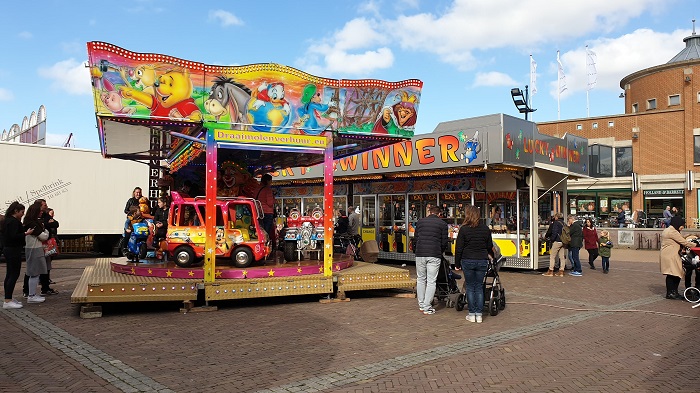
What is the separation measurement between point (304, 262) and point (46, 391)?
5.84m

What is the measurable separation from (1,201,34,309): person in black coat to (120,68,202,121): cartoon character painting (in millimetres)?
2933

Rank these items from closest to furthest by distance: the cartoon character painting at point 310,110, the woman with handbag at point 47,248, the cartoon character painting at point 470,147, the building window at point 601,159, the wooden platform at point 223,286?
1. the wooden platform at point 223,286
2. the cartoon character painting at point 310,110
3. the woman with handbag at point 47,248
4. the cartoon character painting at point 470,147
5. the building window at point 601,159

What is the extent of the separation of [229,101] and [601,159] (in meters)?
31.0

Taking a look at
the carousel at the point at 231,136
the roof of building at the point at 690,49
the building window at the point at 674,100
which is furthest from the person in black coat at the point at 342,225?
the roof of building at the point at 690,49

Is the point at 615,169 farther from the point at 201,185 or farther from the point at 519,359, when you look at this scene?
the point at 519,359

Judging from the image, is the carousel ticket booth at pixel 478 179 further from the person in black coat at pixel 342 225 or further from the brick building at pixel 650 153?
the brick building at pixel 650 153

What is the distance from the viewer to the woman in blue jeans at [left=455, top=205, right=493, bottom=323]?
7.79 m

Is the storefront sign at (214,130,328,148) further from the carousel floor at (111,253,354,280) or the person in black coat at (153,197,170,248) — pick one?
the person in black coat at (153,197,170,248)

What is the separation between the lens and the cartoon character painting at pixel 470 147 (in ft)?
43.7

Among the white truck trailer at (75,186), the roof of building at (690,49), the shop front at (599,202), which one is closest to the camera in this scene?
the white truck trailer at (75,186)

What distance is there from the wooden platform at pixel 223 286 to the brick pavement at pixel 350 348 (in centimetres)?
30

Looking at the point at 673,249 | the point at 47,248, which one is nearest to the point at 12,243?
the point at 47,248

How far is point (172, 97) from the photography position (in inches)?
322

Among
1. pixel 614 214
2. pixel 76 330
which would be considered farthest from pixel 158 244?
pixel 614 214
